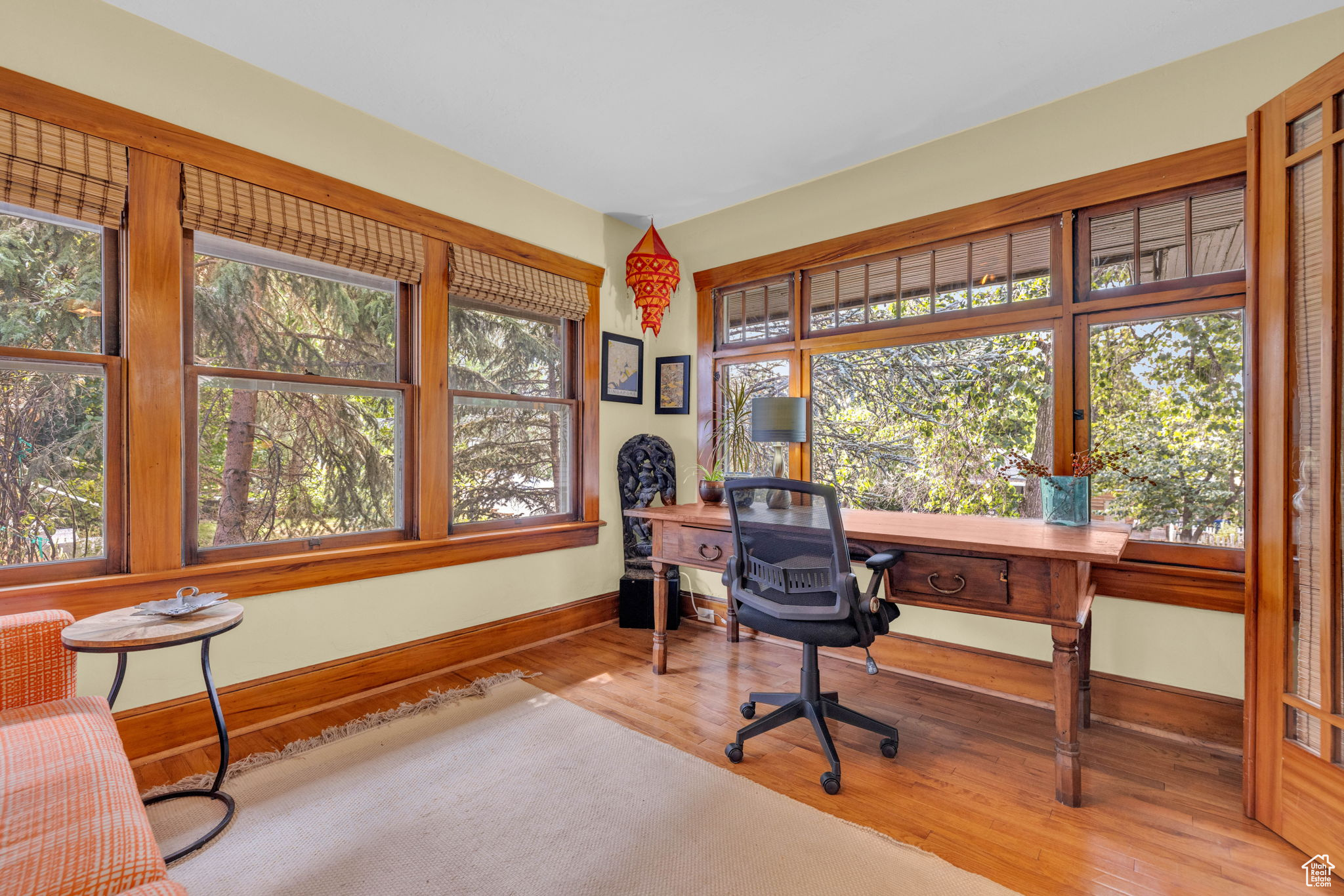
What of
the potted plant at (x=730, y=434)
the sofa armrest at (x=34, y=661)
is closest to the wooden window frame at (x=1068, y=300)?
the potted plant at (x=730, y=434)

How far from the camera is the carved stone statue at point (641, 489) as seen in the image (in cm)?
378

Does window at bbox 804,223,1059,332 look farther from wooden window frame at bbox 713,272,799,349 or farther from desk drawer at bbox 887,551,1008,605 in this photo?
desk drawer at bbox 887,551,1008,605

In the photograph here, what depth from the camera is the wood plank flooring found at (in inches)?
62.7

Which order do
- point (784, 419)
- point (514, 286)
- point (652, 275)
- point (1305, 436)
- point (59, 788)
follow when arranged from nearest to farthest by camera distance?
point (59, 788)
point (1305, 436)
point (784, 419)
point (514, 286)
point (652, 275)

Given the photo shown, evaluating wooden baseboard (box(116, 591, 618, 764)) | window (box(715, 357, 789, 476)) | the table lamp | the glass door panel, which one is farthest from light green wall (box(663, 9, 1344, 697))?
wooden baseboard (box(116, 591, 618, 764))

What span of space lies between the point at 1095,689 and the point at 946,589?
1.08 metres

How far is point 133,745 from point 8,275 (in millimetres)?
1687

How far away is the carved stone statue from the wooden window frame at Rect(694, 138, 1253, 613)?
895 mm

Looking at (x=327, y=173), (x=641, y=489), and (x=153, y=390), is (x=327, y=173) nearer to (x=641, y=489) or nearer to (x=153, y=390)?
Answer: (x=153, y=390)

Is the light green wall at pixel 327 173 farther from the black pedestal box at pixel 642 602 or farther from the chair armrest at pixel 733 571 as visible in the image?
the chair armrest at pixel 733 571

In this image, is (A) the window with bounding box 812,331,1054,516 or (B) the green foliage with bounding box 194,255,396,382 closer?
(B) the green foliage with bounding box 194,255,396,382

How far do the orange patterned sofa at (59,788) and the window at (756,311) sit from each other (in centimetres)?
331

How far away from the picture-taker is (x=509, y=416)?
3363 mm

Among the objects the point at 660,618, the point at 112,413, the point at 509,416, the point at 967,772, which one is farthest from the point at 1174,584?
the point at 112,413
